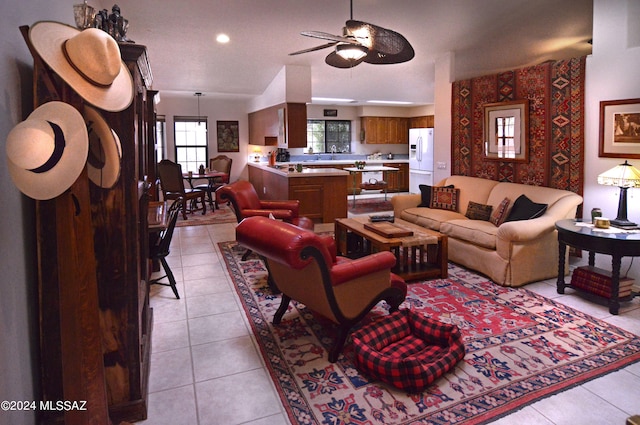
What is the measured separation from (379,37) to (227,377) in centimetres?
271

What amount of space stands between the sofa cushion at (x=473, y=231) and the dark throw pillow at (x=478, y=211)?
5.1 inches

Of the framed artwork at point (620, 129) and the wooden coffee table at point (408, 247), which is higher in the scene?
the framed artwork at point (620, 129)

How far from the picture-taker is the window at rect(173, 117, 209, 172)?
988 centimetres

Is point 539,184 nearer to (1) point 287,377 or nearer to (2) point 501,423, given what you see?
(2) point 501,423

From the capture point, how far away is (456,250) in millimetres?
4473

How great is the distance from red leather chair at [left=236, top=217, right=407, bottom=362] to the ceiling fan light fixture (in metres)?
1.73

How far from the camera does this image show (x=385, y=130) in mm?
11461

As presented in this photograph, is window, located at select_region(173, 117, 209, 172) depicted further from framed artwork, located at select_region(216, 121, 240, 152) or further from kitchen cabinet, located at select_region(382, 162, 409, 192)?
kitchen cabinet, located at select_region(382, 162, 409, 192)

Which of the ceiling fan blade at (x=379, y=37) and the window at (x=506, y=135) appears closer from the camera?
the ceiling fan blade at (x=379, y=37)

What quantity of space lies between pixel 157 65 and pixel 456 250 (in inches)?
213

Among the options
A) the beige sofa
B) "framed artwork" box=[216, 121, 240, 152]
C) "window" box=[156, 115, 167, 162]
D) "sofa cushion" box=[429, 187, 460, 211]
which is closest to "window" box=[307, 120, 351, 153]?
"framed artwork" box=[216, 121, 240, 152]

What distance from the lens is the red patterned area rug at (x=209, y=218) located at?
707 cm

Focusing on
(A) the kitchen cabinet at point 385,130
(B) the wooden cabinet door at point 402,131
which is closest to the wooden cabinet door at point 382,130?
(A) the kitchen cabinet at point 385,130

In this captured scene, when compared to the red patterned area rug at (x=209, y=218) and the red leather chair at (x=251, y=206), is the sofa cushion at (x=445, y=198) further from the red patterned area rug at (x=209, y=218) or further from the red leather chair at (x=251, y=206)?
the red patterned area rug at (x=209, y=218)
